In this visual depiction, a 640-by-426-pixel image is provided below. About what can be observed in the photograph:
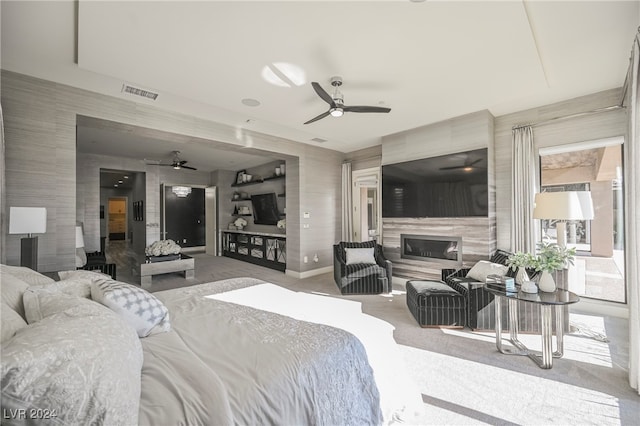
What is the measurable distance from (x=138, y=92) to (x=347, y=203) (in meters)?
4.71

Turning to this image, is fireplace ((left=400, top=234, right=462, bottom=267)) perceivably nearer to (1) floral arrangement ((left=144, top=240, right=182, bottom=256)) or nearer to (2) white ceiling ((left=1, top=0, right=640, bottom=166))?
(2) white ceiling ((left=1, top=0, right=640, bottom=166))

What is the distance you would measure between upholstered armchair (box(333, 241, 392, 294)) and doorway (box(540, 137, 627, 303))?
259cm

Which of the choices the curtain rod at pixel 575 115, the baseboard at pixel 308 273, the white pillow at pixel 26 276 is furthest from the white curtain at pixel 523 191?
the white pillow at pixel 26 276

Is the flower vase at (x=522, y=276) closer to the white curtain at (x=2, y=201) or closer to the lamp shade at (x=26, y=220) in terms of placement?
the lamp shade at (x=26, y=220)

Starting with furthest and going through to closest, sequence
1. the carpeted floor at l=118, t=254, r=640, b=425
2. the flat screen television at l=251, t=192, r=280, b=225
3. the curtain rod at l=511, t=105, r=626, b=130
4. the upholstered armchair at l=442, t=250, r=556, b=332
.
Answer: the flat screen television at l=251, t=192, r=280, b=225 → the curtain rod at l=511, t=105, r=626, b=130 → the upholstered armchair at l=442, t=250, r=556, b=332 → the carpeted floor at l=118, t=254, r=640, b=425

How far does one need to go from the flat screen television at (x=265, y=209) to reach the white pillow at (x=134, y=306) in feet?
20.5

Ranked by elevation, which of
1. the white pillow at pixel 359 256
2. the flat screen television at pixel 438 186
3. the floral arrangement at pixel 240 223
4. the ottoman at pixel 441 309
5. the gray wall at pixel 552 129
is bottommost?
the ottoman at pixel 441 309

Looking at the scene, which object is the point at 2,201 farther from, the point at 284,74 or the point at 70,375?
the point at 70,375

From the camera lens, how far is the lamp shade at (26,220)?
270cm

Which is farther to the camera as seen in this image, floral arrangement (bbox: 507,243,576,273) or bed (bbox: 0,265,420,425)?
floral arrangement (bbox: 507,243,576,273)

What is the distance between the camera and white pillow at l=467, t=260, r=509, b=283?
353cm

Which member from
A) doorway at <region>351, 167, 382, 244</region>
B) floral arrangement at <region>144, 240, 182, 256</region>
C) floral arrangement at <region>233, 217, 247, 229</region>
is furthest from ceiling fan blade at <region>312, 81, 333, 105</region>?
floral arrangement at <region>233, 217, 247, 229</region>

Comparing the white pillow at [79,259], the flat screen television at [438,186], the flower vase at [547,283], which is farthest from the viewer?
the flat screen television at [438,186]

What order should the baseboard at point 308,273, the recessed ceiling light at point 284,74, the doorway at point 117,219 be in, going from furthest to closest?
the doorway at point 117,219 → the baseboard at point 308,273 → the recessed ceiling light at point 284,74
